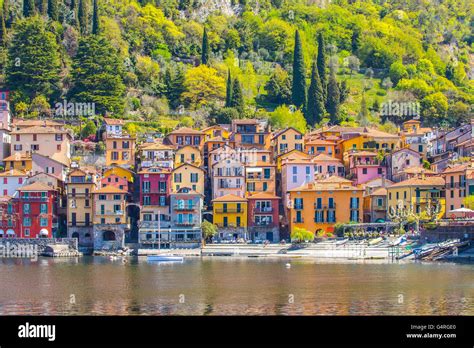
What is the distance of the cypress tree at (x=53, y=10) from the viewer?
518 feet

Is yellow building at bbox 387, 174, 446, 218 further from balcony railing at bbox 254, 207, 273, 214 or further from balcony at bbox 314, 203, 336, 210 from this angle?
balcony railing at bbox 254, 207, 273, 214

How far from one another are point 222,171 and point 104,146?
15.6 metres

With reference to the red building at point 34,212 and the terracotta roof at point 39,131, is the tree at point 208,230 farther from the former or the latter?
the terracotta roof at point 39,131

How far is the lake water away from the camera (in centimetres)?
5991

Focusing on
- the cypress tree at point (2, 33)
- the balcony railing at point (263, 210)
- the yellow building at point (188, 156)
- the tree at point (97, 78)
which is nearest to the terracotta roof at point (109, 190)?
the yellow building at point (188, 156)

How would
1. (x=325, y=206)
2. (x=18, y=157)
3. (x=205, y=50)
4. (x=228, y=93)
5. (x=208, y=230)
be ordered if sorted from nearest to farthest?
(x=208, y=230)
(x=325, y=206)
(x=18, y=157)
(x=228, y=93)
(x=205, y=50)

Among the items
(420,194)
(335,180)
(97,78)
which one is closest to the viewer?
(420,194)

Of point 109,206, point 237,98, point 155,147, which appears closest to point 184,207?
point 109,206

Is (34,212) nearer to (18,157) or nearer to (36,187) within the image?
(36,187)

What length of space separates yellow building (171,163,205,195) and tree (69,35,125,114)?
23394mm

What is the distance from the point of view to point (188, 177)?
383 ft

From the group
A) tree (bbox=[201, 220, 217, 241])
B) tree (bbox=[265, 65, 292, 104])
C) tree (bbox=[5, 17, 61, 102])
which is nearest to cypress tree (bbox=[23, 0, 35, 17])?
tree (bbox=[5, 17, 61, 102])

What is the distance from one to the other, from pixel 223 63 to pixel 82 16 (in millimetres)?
20547
